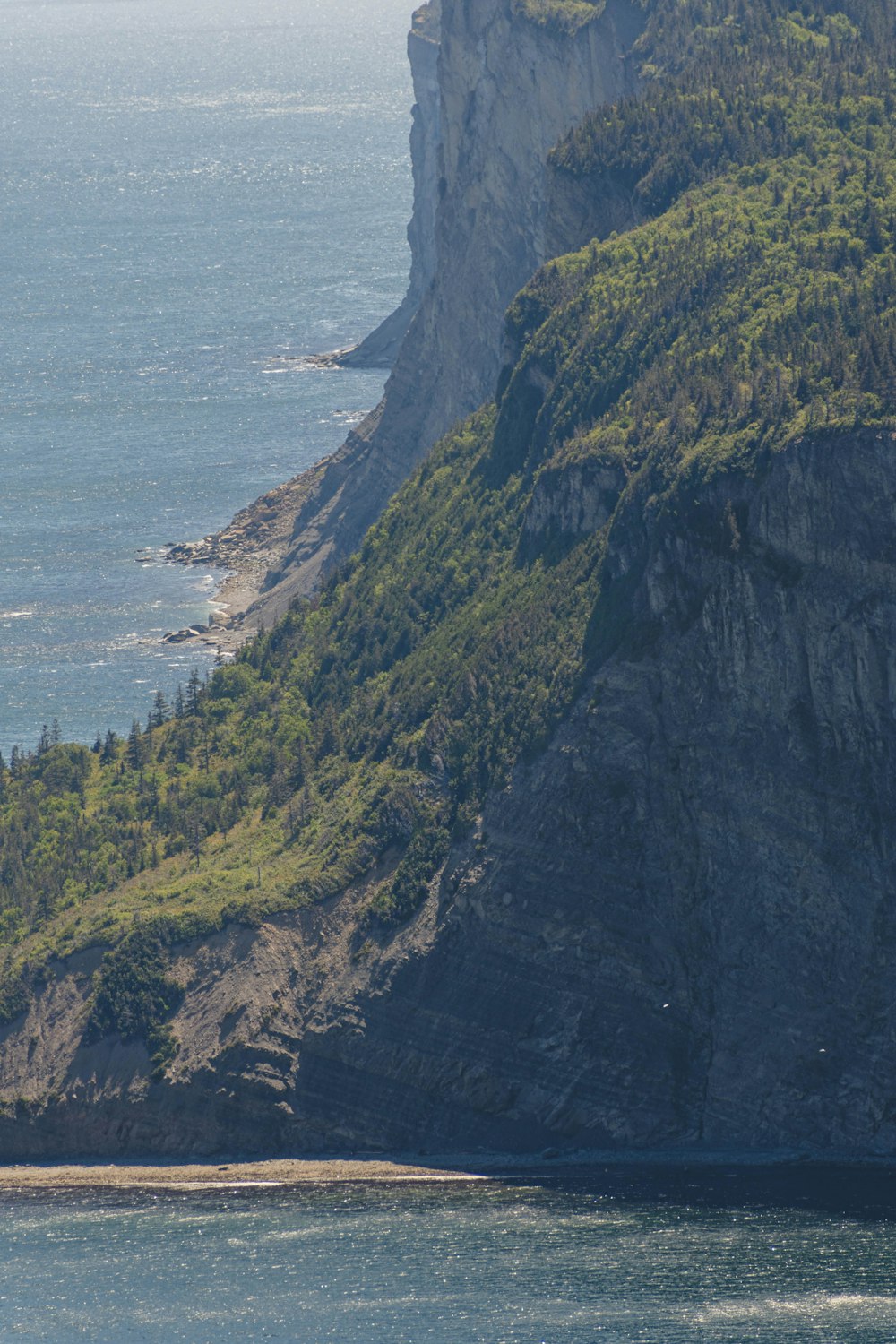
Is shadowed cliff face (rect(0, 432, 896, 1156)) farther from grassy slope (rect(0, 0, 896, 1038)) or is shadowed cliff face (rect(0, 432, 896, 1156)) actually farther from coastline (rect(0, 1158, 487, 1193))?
grassy slope (rect(0, 0, 896, 1038))

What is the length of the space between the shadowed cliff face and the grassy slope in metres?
2.87

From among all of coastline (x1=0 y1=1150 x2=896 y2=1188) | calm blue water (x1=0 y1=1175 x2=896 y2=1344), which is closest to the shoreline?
coastline (x1=0 y1=1150 x2=896 y2=1188)

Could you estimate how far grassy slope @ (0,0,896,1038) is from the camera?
13512cm

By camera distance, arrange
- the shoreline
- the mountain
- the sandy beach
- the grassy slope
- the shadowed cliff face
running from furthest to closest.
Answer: the grassy slope → the sandy beach → the shoreline → the mountain → the shadowed cliff face

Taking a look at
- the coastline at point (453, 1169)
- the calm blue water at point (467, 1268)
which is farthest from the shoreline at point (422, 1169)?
the calm blue water at point (467, 1268)

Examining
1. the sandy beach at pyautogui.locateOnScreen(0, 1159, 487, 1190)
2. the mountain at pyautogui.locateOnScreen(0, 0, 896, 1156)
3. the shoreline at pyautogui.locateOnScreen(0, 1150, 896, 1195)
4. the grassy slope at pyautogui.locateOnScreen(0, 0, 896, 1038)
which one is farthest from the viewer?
the grassy slope at pyautogui.locateOnScreen(0, 0, 896, 1038)

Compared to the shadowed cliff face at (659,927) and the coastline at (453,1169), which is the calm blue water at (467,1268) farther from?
the shadowed cliff face at (659,927)

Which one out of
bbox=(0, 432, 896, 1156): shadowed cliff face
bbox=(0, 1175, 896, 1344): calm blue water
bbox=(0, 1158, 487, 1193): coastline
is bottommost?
bbox=(0, 1175, 896, 1344): calm blue water

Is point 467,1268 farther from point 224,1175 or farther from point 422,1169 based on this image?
point 224,1175

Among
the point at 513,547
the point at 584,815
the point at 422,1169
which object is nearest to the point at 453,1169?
the point at 422,1169

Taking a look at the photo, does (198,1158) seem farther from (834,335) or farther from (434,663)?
(834,335)

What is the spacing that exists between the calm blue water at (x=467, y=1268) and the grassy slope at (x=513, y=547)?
49.6ft

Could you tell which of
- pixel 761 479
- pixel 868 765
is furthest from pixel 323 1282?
pixel 761 479

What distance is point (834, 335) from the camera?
133 m
